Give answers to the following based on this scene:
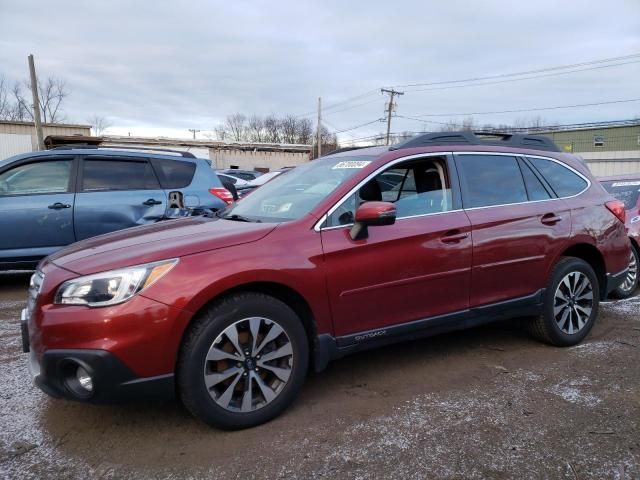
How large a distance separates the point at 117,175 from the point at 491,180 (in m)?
4.74

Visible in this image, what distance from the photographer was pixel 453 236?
3443 mm

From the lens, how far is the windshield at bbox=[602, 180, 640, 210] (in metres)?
6.38

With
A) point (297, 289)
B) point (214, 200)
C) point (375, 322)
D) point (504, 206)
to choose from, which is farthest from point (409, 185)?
point (214, 200)

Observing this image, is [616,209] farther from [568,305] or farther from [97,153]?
[97,153]

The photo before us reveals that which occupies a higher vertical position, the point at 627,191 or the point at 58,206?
the point at 627,191

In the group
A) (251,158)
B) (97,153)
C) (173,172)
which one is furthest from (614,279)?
(251,158)

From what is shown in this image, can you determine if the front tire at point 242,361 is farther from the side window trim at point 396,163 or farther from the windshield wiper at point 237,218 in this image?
the windshield wiper at point 237,218

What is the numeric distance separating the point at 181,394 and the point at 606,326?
4.06 metres

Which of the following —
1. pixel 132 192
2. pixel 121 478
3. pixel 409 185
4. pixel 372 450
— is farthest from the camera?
pixel 132 192

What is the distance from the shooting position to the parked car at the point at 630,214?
Result: 19.2 ft

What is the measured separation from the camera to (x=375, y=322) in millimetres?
3176

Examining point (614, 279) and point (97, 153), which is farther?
point (97, 153)

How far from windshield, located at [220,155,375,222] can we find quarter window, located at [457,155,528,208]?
815 millimetres

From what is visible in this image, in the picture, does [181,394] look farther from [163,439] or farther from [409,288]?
[409,288]
